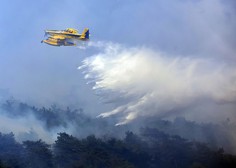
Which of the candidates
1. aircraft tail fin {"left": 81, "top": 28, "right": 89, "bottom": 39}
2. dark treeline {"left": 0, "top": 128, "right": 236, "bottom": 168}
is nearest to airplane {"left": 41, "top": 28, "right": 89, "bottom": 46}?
aircraft tail fin {"left": 81, "top": 28, "right": 89, "bottom": 39}

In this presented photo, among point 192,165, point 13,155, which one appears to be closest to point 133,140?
point 192,165

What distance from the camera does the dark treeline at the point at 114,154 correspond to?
286ft

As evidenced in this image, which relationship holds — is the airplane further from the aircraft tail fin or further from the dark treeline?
the dark treeline

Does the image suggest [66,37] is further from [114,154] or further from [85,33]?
[114,154]

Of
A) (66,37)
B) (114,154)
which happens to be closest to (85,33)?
(66,37)

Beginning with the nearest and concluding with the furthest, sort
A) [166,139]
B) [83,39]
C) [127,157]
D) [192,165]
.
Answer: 1. [83,39]
2. [192,165]
3. [127,157]
4. [166,139]

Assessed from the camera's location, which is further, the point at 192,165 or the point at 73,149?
the point at 73,149

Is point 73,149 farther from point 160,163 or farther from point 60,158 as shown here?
point 160,163

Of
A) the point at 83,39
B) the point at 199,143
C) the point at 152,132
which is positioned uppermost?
the point at 83,39

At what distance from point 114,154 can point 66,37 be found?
97.4ft

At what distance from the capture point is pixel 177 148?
9331 cm

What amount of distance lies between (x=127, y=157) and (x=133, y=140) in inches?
347

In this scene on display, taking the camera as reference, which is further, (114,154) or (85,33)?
(114,154)

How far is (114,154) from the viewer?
93.2 meters
